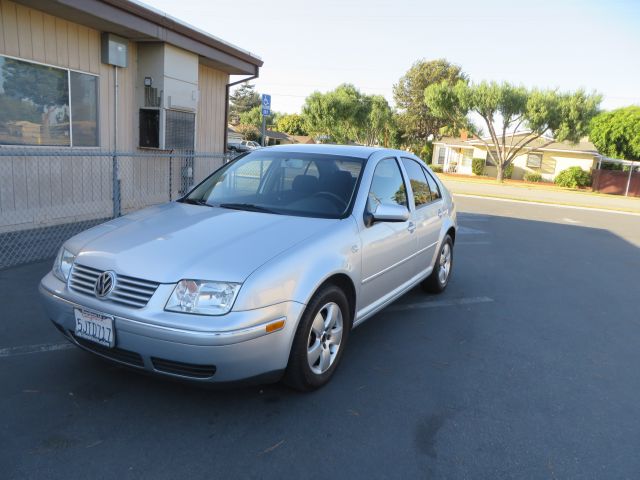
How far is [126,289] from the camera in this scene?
2.87 meters

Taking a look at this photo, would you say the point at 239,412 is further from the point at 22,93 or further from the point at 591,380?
the point at 22,93

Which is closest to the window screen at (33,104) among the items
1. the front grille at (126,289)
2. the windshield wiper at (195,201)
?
the windshield wiper at (195,201)

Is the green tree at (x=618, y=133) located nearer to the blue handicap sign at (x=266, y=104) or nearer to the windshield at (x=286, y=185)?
the blue handicap sign at (x=266, y=104)

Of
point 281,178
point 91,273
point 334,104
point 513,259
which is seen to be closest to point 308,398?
point 91,273

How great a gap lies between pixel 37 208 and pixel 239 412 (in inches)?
242

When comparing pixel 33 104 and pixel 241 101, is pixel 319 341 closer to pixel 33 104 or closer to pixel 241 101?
pixel 33 104

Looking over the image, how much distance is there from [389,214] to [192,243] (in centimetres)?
147

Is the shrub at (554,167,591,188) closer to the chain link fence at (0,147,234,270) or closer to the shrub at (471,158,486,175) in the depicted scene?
the shrub at (471,158,486,175)

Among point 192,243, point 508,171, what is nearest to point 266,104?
point 192,243

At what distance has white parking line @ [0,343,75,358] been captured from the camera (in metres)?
3.76

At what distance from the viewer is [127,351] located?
2.85 metres

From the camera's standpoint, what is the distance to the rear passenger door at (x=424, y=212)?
4.84 m

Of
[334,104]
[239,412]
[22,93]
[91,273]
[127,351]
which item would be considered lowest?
[239,412]

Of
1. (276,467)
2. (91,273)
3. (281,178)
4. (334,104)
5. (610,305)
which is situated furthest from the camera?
(334,104)
